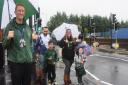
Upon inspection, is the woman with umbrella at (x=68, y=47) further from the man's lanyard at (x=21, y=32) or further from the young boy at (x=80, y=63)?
the man's lanyard at (x=21, y=32)

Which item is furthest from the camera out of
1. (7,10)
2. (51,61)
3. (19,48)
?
(51,61)

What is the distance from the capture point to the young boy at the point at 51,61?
13359 mm

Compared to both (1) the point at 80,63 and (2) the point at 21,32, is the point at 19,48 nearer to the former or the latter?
(2) the point at 21,32

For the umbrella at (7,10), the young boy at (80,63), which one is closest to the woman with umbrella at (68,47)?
the young boy at (80,63)

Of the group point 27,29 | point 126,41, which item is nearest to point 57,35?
point 27,29

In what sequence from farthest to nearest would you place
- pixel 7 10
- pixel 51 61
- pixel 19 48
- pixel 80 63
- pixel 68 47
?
1. pixel 68 47
2. pixel 80 63
3. pixel 51 61
4. pixel 7 10
5. pixel 19 48

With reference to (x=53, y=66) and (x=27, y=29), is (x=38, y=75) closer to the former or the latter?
(x=53, y=66)

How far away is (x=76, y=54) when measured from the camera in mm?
14258

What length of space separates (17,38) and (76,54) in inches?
262

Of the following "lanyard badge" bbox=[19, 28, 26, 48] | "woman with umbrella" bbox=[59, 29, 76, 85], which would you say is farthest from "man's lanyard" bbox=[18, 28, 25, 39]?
"woman with umbrella" bbox=[59, 29, 76, 85]

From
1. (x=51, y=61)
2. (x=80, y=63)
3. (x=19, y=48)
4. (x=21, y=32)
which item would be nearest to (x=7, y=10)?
(x=21, y=32)

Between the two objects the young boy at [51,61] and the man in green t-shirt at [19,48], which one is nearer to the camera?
the man in green t-shirt at [19,48]

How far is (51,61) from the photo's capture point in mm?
13367

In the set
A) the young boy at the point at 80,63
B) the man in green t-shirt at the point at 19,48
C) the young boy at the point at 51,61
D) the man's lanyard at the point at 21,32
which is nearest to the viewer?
the man in green t-shirt at the point at 19,48
